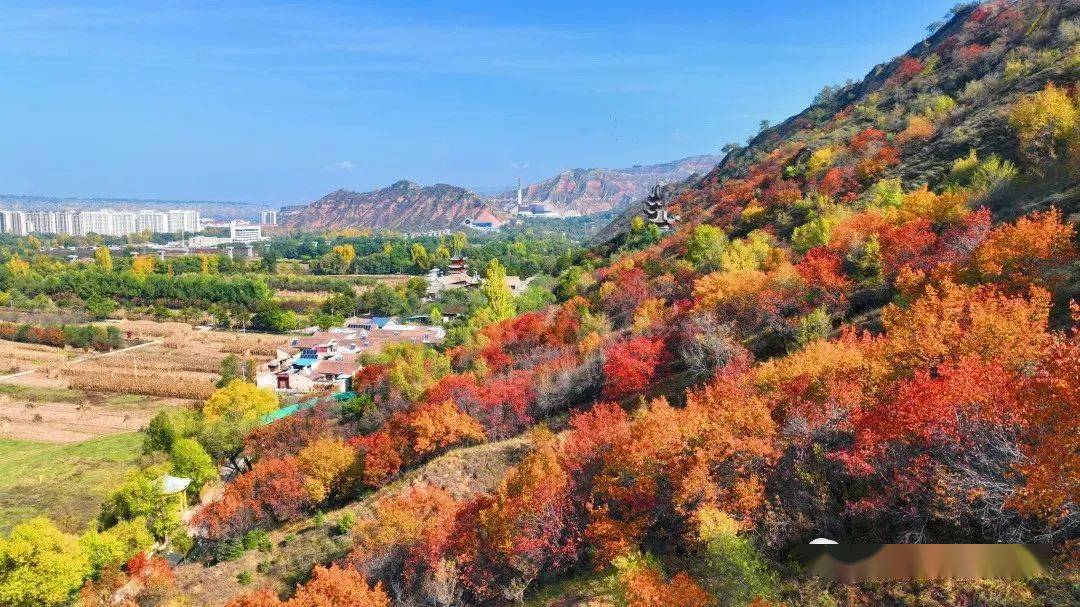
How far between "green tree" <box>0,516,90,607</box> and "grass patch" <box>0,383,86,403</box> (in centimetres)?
3553

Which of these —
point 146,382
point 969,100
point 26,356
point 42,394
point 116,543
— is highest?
point 969,100

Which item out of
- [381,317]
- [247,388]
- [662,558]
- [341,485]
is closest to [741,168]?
[381,317]

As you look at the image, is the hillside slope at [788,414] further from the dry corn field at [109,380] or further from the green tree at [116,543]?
the dry corn field at [109,380]

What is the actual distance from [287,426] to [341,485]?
7.41 m

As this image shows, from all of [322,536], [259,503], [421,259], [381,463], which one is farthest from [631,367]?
[421,259]

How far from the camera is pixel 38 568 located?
67.0 ft

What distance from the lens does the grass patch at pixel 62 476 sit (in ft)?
97.5

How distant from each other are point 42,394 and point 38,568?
130ft

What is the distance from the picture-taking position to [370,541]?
18.9m

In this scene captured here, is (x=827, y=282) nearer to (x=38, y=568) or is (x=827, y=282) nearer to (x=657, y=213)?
(x=38, y=568)

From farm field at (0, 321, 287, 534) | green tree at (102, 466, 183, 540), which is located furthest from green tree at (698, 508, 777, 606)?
farm field at (0, 321, 287, 534)

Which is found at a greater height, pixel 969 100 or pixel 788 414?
pixel 969 100

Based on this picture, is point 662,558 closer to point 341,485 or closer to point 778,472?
point 778,472

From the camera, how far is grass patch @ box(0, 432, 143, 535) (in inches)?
1170
